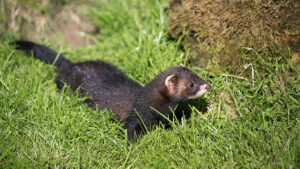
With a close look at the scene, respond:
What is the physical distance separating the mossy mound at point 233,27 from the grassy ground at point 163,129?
0.77ft

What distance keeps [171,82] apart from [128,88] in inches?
37.8

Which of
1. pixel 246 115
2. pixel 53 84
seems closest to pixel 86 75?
pixel 53 84

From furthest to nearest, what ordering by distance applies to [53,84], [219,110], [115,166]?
1. [53,84]
2. [219,110]
3. [115,166]

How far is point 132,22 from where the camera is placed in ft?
20.8

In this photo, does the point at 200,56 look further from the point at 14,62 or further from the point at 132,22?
the point at 14,62

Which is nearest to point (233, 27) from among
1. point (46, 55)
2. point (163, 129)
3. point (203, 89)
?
point (203, 89)

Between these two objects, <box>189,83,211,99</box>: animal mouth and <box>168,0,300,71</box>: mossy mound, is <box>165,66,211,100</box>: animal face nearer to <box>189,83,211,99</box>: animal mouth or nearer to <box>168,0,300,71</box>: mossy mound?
<box>189,83,211,99</box>: animal mouth

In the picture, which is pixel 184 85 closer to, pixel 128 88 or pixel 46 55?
pixel 128 88

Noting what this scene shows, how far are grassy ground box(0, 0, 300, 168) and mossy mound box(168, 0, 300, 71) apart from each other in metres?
0.24

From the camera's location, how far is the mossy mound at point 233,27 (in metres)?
3.98

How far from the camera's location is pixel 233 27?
4.35 metres

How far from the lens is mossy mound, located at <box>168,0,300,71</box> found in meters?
3.98

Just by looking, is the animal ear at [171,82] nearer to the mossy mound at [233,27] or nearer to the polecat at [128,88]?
the polecat at [128,88]

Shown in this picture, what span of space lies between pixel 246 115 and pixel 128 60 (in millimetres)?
2678
